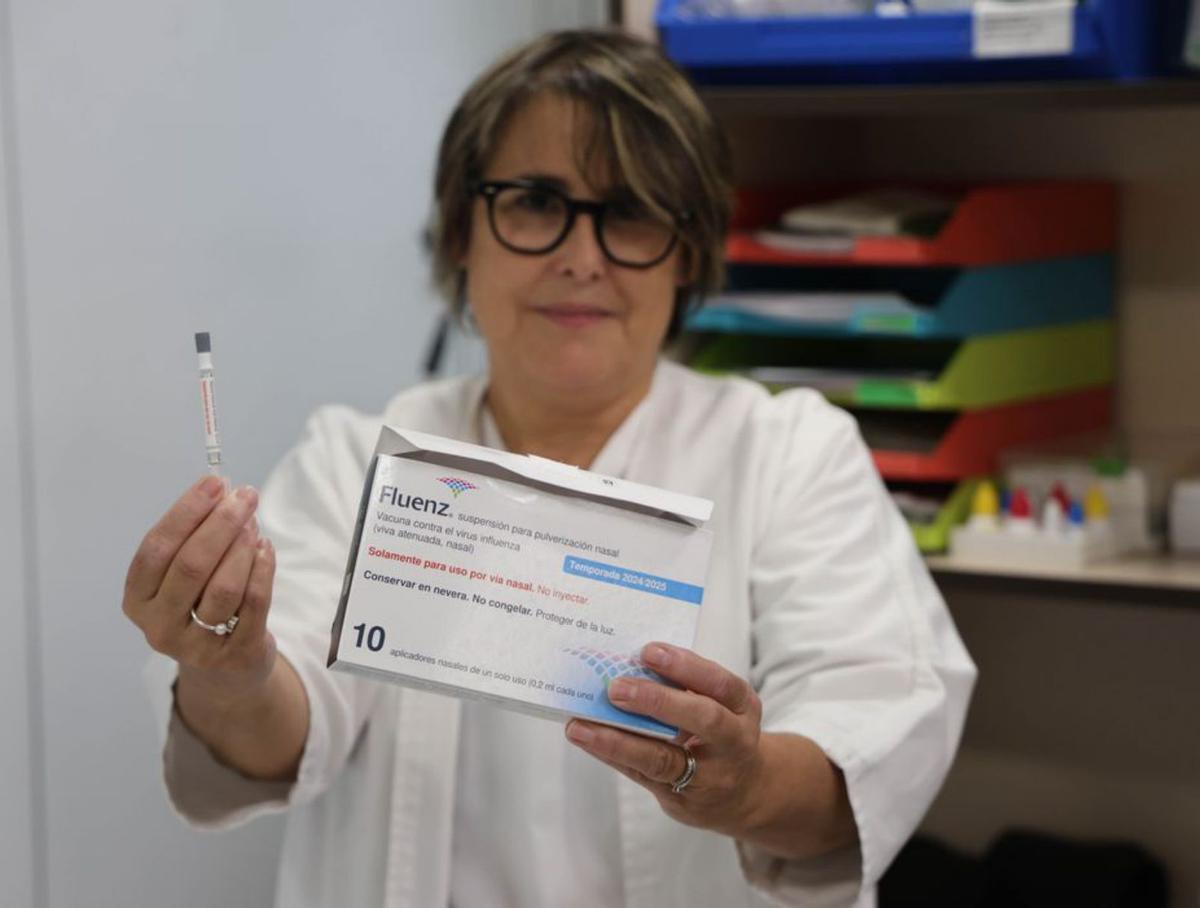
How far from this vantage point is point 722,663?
4.24 feet

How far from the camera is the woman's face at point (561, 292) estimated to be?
4.24 feet

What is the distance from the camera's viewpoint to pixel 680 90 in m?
1.36

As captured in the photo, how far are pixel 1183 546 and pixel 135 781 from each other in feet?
3.68

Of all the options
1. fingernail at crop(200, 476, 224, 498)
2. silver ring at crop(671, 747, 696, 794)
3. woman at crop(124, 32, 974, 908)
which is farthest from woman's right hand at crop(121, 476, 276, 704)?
silver ring at crop(671, 747, 696, 794)

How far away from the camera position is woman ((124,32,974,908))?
3.96 feet

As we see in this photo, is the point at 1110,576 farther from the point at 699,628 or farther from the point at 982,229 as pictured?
the point at 699,628

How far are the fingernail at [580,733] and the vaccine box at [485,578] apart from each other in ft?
0.04

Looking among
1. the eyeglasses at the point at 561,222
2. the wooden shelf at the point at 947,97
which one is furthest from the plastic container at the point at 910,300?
the eyeglasses at the point at 561,222

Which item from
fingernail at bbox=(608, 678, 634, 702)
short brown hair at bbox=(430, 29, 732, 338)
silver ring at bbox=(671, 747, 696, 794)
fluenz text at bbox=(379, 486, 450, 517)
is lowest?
silver ring at bbox=(671, 747, 696, 794)

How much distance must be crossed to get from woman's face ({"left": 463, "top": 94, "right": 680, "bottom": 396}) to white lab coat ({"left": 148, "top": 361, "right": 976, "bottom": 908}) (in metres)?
0.09

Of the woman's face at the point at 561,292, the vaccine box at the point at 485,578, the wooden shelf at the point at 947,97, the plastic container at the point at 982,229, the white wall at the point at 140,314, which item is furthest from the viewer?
the plastic container at the point at 982,229

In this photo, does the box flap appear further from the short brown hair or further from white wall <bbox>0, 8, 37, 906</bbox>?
the short brown hair

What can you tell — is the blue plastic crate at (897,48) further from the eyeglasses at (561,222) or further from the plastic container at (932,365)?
the eyeglasses at (561,222)

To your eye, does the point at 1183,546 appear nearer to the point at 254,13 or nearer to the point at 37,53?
the point at 254,13
